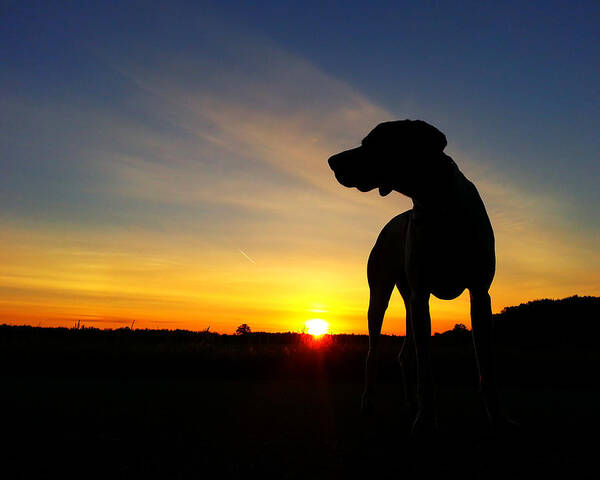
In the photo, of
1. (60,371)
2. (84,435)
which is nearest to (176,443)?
(84,435)

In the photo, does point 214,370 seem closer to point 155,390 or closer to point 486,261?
point 155,390

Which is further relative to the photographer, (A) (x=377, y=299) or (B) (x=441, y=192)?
(A) (x=377, y=299)

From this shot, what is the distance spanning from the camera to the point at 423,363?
3887 millimetres

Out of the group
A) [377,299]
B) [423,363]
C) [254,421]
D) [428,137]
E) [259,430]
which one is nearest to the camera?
[428,137]

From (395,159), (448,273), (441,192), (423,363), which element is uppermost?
(395,159)

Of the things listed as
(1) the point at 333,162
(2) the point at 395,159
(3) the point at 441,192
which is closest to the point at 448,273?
(3) the point at 441,192

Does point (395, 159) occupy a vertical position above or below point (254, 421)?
above

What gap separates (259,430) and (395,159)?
2160 mm

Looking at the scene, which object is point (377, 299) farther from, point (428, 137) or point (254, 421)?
point (428, 137)

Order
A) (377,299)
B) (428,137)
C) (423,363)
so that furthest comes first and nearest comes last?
(377,299) < (423,363) < (428,137)

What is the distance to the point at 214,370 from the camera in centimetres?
861

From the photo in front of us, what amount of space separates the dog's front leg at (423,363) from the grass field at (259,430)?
166mm

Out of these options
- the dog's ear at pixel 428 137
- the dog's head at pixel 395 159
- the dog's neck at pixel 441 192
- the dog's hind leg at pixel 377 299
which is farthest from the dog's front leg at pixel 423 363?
the dog's hind leg at pixel 377 299

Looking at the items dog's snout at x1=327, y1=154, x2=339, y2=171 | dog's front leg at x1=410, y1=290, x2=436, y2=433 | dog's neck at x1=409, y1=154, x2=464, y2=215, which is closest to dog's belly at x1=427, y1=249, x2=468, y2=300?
dog's front leg at x1=410, y1=290, x2=436, y2=433
